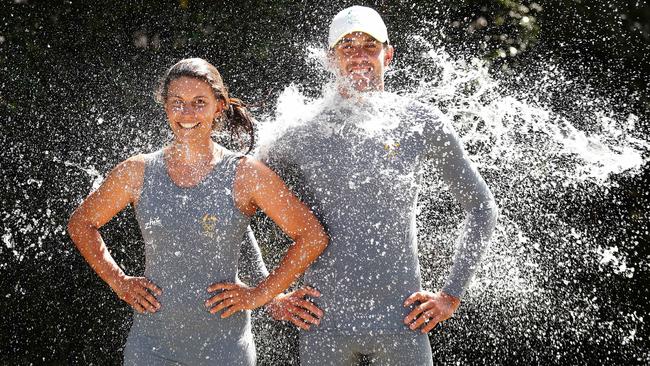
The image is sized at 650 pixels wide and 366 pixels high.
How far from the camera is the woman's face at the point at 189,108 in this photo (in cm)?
254

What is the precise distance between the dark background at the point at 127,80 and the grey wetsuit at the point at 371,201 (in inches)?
50.5

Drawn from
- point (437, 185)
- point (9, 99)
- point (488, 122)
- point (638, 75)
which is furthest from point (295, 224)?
point (638, 75)

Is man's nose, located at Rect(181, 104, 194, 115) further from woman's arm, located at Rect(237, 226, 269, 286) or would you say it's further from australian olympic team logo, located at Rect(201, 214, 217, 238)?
woman's arm, located at Rect(237, 226, 269, 286)

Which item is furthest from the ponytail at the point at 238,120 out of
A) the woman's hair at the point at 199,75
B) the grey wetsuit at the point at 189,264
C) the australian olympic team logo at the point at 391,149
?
the australian olympic team logo at the point at 391,149

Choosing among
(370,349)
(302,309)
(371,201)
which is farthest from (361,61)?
(370,349)

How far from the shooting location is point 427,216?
3.80 meters

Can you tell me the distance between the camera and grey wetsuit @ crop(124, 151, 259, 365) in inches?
97.3

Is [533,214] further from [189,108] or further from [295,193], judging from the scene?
[189,108]

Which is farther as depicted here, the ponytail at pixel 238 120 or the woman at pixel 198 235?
the ponytail at pixel 238 120

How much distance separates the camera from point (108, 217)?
2.71 meters

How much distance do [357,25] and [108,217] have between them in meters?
1.09

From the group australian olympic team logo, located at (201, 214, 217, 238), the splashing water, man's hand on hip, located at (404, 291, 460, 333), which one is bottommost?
the splashing water

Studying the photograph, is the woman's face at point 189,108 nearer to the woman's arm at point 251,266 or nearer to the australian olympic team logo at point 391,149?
the woman's arm at point 251,266

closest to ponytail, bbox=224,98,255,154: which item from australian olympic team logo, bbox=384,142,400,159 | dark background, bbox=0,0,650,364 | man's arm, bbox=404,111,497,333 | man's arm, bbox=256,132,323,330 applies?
man's arm, bbox=256,132,323,330
